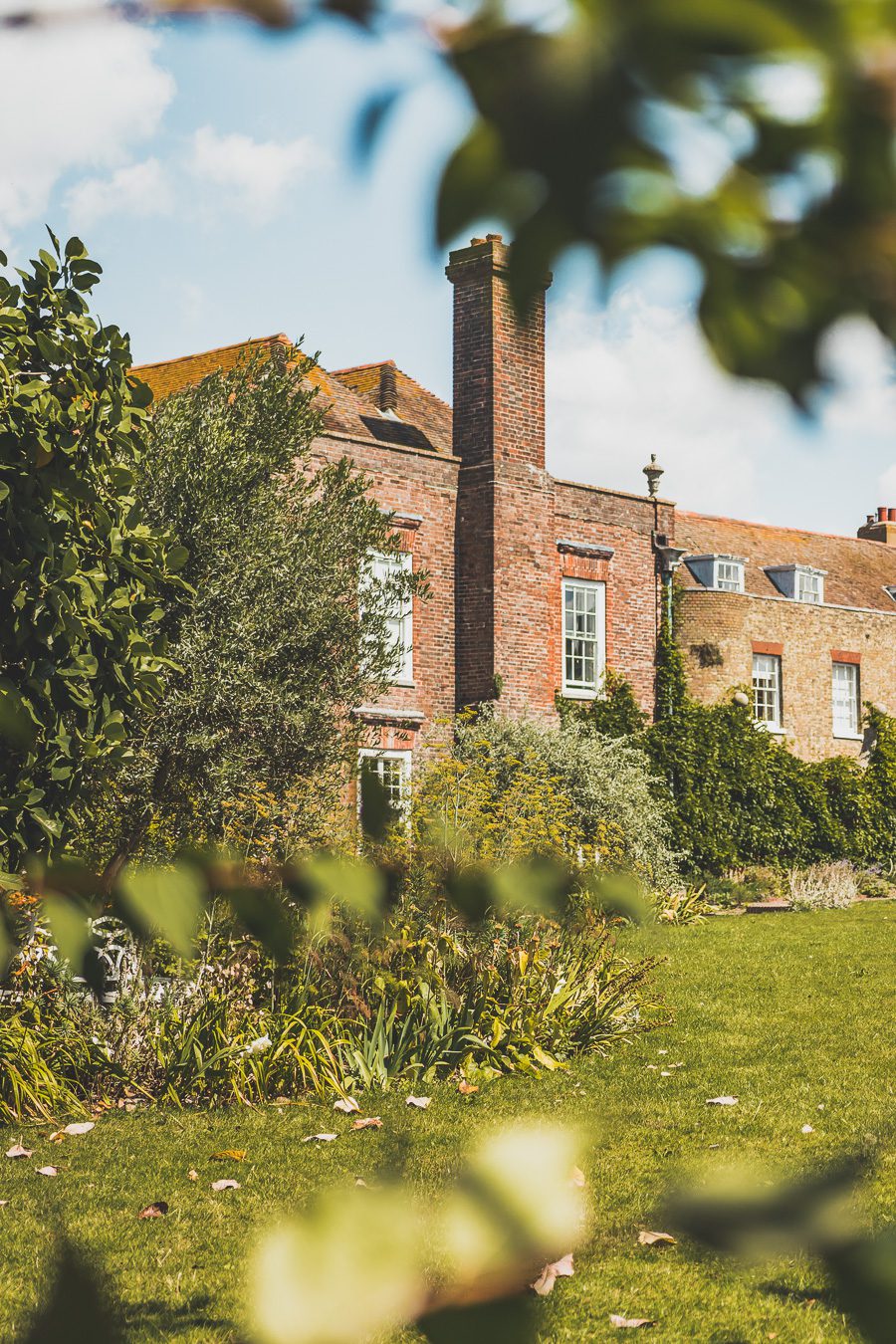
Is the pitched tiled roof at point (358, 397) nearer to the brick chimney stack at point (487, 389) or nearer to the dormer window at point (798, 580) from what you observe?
the brick chimney stack at point (487, 389)

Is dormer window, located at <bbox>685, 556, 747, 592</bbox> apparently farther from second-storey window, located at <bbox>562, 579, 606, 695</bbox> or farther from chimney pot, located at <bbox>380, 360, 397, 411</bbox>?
Answer: chimney pot, located at <bbox>380, 360, 397, 411</bbox>

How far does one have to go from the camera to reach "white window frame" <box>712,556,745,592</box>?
30.2 m

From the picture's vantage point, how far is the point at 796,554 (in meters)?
35.6

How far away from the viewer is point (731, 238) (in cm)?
75

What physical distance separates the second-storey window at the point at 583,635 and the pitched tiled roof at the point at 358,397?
353 centimetres

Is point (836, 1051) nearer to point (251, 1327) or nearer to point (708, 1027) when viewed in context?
point (708, 1027)

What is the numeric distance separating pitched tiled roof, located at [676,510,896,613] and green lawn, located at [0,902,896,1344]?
19984 millimetres

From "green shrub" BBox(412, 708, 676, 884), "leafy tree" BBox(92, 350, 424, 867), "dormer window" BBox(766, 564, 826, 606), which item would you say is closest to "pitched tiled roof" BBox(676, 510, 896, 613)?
"dormer window" BBox(766, 564, 826, 606)

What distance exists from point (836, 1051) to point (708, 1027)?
1.18m

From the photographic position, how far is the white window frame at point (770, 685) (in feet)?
96.5

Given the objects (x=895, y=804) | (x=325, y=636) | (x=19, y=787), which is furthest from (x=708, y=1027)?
(x=895, y=804)

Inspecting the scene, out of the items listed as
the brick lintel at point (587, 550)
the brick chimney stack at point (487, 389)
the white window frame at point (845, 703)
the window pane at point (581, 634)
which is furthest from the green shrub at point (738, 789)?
the brick chimney stack at point (487, 389)

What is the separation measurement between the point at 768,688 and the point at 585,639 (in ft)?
21.9

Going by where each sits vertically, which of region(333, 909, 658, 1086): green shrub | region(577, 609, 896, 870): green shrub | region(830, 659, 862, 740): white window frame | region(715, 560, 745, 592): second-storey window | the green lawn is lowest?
the green lawn
